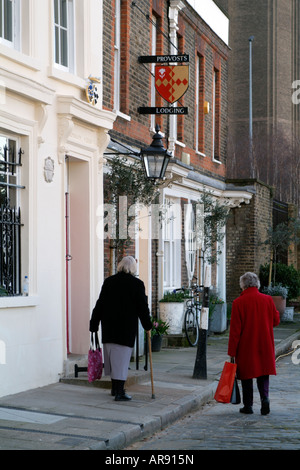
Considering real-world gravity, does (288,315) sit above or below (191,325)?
below

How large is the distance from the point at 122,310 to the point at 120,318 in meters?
0.10

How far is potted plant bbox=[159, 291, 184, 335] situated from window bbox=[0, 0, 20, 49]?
7296 millimetres

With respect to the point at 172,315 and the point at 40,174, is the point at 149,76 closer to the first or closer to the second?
the point at 172,315

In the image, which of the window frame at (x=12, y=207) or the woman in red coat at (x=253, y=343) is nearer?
the woman in red coat at (x=253, y=343)

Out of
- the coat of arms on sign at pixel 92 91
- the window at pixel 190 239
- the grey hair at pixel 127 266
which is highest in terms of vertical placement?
the coat of arms on sign at pixel 92 91

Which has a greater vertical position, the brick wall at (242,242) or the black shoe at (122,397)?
the brick wall at (242,242)

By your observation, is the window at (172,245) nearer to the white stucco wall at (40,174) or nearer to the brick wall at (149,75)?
the brick wall at (149,75)

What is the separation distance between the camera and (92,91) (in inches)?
472

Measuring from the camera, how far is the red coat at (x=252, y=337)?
9273 mm

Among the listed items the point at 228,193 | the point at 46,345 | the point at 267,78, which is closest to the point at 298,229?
the point at 228,193

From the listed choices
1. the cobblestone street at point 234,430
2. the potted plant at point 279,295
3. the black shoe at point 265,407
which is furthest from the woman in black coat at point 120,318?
the potted plant at point 279,295

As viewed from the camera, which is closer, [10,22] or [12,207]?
[12,207]

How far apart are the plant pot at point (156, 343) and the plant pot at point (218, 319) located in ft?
11.6

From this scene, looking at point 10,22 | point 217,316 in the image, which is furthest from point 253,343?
point 217,316
